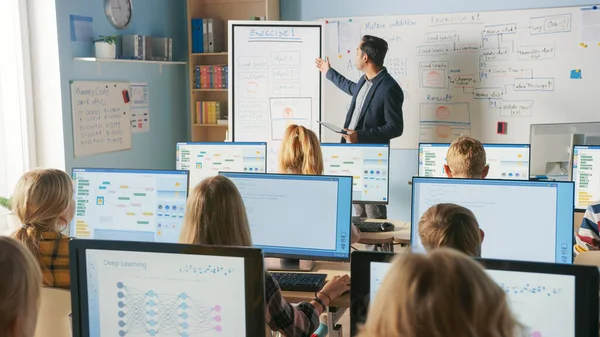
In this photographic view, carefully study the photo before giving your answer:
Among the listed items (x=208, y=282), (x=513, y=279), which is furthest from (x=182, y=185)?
(x=513, y=279)

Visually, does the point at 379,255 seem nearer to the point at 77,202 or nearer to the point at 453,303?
the point at 453,303

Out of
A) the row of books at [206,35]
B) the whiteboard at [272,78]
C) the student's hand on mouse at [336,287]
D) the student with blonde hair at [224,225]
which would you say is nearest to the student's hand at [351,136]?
the whiteboard at [272,78]

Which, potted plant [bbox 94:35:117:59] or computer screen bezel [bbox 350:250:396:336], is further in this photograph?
potted plant [bbox 94:35:117:59]

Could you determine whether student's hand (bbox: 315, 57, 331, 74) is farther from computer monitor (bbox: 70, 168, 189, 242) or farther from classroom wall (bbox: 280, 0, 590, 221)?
computer monitor (bbox: 70, 168, 189, 242)

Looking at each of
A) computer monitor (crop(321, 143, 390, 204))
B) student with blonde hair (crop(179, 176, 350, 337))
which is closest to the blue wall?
computer monitor (crop(321, 143, 390, 204))

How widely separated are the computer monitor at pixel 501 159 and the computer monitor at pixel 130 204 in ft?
5.43

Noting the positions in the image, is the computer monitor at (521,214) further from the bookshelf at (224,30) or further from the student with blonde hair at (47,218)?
the bookshelf at (224,30)

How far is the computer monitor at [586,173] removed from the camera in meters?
3.49

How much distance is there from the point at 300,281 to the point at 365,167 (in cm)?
136

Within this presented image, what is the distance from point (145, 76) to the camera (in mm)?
5645

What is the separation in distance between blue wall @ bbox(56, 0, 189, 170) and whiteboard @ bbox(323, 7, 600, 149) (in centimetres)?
145

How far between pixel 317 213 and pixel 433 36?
10.9 feet

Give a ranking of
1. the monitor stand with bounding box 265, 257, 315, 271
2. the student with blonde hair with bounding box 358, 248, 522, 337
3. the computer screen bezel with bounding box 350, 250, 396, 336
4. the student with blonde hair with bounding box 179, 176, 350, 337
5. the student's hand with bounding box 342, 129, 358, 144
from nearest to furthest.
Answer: the student with blonde hair with bounding box 358, 248, 522, 337 < the computer screen bezel with bounding box 350, 250, 396, 336 < the student with blonde hair with bounding box 179, 176, 350, 337 < the monitor stand with bounding box 265, 257, 315, 271 < the student's hand with bounding box 342, 129, 358, 144

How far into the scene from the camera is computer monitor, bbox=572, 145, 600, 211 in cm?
349
